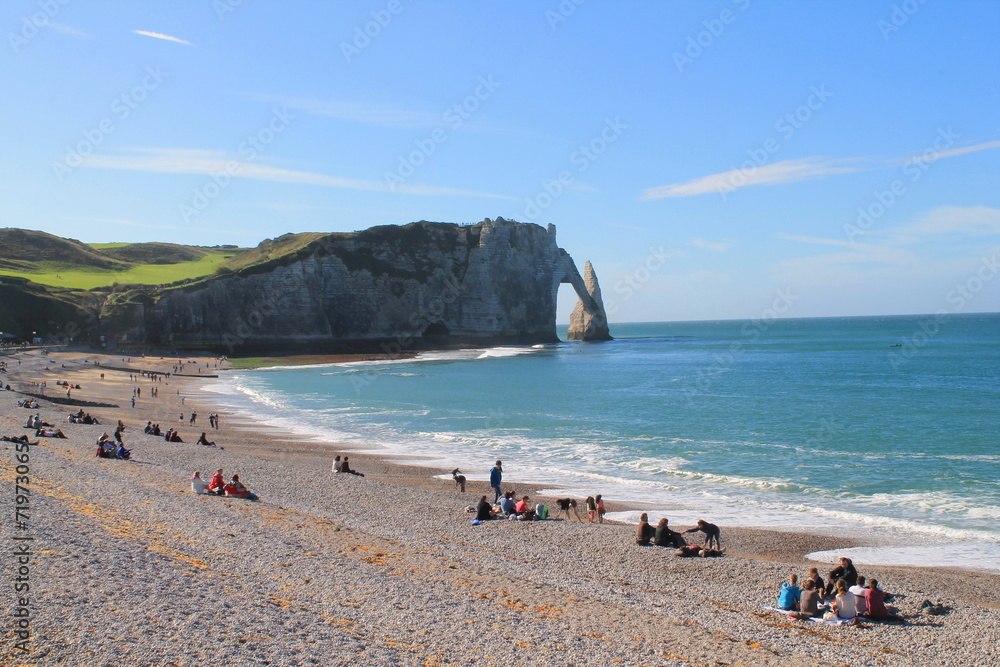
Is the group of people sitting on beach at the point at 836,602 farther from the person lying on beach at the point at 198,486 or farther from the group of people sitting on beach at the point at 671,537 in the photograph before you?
the person lying on beach at the point at 198,486

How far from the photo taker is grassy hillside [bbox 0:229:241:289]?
96.2 meters

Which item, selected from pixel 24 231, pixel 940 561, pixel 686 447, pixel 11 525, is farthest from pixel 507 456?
pixel 24 231

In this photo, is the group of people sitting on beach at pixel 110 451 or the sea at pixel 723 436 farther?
the group of people sitting on beach at pixel 110 451

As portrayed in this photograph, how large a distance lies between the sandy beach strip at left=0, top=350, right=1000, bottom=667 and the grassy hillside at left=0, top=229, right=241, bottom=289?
9151cm

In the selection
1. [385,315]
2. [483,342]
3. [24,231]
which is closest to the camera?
[385,315]

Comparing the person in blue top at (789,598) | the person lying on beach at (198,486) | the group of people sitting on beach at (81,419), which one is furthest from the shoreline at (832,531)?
the group of people sitting on beach at (81,419)

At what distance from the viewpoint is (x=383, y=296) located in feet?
315

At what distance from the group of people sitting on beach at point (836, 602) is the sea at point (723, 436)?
3.23m

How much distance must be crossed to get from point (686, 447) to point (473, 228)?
8517 centimetres

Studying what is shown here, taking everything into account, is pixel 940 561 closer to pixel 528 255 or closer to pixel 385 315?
pixel 385 315

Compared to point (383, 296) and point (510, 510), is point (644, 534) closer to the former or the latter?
point (510, 510)

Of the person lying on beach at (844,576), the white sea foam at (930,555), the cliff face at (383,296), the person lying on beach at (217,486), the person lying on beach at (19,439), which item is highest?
the cliff face at (383,296)

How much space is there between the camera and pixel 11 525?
10289 millimetres

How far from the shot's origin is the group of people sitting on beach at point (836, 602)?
378 inches
